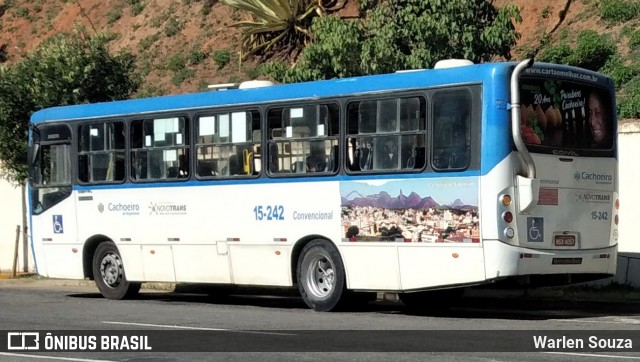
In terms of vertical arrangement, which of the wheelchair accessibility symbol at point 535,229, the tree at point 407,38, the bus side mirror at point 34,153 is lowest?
the wheelchair accessibility symbol at point 535,229

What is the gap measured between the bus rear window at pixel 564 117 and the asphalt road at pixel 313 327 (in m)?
2.29

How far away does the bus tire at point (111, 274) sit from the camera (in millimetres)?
20781

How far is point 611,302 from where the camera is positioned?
18.2 m

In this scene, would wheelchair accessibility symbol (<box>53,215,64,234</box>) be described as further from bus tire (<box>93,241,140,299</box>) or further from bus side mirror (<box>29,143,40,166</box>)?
bus side mirror (<box>29,143,40,166</box>)

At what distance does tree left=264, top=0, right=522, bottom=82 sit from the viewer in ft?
79.5

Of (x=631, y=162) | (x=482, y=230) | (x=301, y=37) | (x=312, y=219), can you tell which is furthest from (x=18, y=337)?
(x=301, y=37)

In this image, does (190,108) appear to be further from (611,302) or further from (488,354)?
(488,354)

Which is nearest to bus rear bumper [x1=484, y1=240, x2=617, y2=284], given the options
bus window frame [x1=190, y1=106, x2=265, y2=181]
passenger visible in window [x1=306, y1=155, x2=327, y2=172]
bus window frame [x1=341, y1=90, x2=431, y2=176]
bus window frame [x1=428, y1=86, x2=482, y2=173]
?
bus window frame [x1=428, y1=86, x2=482, y2=173]

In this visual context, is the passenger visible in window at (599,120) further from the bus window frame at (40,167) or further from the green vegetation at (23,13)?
the green vegetation at (23,13)

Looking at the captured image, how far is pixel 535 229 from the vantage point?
15.4 meters

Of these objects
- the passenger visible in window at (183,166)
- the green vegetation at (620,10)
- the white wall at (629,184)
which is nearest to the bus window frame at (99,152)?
the passenger visible in window at (183,166)

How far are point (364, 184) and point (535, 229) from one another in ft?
8.27

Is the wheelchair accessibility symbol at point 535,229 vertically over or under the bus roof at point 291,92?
under

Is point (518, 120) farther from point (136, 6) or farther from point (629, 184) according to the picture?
point (136, 6)
